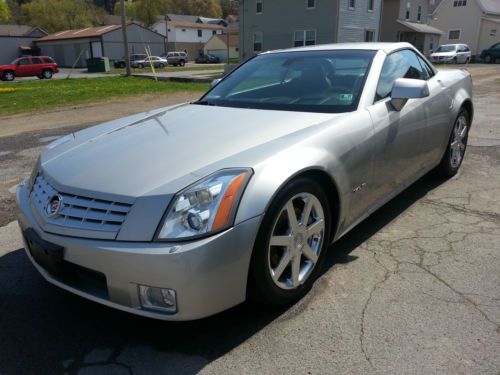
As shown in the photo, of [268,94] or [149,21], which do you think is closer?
[268,94]

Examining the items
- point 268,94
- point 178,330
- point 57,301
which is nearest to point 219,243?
point 178,330

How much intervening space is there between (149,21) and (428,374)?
297ft

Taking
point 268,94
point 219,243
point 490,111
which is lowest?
point 490,111

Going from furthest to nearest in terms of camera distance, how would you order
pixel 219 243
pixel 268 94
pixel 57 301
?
pixel 268 94
pixel 57 301
pixel 219 243

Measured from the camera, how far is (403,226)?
12.3 feet

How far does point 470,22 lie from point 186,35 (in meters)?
44.9

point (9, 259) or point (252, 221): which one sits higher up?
point (252, 221)

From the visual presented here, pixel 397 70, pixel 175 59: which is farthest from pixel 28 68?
pixel 397 70

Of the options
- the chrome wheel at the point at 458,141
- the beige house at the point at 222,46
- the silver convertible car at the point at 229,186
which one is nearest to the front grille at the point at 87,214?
the silver convertible car at the point at 229,186

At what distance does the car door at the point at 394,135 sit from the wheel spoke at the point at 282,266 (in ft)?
3.23

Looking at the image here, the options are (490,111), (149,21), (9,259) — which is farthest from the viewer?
(149,21)

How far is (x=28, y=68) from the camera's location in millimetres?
30297

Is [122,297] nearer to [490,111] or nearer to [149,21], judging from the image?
[490,111]

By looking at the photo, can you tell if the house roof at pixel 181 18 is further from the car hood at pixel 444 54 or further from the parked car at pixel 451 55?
the car hood at pixel 444 54
